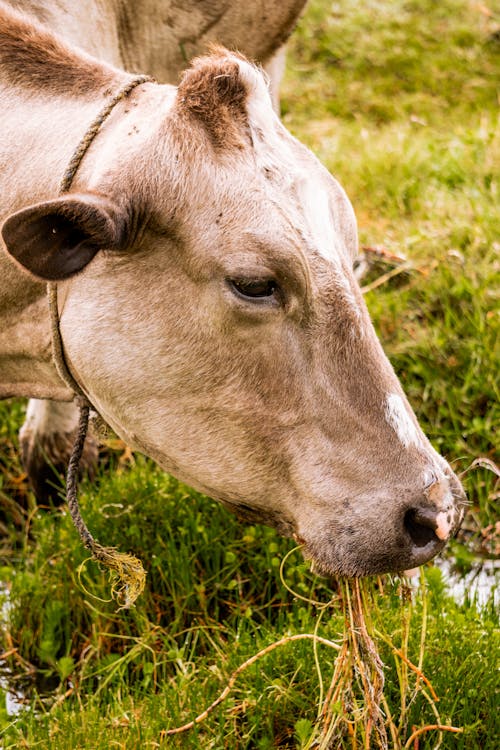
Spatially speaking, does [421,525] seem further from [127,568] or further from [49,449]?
[49,449]

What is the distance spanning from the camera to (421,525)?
8.20ft

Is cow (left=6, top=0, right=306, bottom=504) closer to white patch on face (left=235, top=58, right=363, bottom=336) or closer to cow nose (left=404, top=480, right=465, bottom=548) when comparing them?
white patch on face (left=235, top=58, right=363, bottom=336)

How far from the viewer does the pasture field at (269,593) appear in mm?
2836

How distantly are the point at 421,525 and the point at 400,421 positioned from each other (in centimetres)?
26

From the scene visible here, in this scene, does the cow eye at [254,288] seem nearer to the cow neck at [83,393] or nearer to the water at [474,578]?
the cow neck at [83,393]

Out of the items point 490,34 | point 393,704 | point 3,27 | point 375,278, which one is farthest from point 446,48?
point 393,704

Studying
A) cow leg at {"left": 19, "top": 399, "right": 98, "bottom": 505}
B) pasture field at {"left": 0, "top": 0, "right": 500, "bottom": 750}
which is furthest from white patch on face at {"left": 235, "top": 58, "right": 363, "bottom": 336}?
cow leg at {"left": 19, "top": 399, "right": 98, "bottom": 505}

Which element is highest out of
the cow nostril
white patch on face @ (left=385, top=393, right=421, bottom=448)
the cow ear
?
the cow ear

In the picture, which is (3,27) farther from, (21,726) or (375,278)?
(375,278)

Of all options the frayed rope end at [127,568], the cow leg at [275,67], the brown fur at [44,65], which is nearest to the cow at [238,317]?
the brown fur at [44,65]

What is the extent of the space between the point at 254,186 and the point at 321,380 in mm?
509

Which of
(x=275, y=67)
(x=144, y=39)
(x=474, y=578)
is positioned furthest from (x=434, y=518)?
(x=275, y=67)

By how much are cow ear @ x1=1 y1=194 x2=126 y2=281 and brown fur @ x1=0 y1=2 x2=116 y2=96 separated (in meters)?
0.56

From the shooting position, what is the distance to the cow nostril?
2467 millimetres
